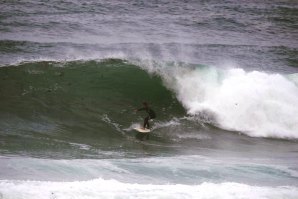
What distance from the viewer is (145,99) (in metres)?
18.4

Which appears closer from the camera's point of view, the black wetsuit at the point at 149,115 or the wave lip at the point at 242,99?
the black wetsuit at the point at 149,115

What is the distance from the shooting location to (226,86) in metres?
19.2

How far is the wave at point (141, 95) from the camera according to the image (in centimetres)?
1681

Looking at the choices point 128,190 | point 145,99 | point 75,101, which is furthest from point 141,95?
point 128,190

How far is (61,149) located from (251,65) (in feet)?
41.2

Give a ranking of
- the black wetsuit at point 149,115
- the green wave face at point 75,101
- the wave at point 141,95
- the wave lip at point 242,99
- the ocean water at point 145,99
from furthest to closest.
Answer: the wave lip at point 242,99, the wave at point 141,95, the black wetsuit at point 149,115, the green wave face at point 75,101, the ocean water at point 145,99

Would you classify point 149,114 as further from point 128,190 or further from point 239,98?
point 128,190

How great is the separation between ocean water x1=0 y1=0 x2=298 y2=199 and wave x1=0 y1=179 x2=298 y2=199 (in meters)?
0.03

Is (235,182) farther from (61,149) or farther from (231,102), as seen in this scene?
(231,102)

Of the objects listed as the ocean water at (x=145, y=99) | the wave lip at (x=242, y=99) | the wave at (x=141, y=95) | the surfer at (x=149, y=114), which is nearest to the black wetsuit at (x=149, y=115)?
the surfer at (x=149, y=114)

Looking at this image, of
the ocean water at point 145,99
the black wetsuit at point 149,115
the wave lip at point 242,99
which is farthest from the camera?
the wave lip at point 242,99

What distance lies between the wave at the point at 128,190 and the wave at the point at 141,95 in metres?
5.28

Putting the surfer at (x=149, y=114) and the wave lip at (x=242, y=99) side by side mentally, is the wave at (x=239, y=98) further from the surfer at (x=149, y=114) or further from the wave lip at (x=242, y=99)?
the surfer at (x=149, y=114)

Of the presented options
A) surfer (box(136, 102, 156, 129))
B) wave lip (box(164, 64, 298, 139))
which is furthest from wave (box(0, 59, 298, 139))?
surfer (box(136, 102, 156, 129))
